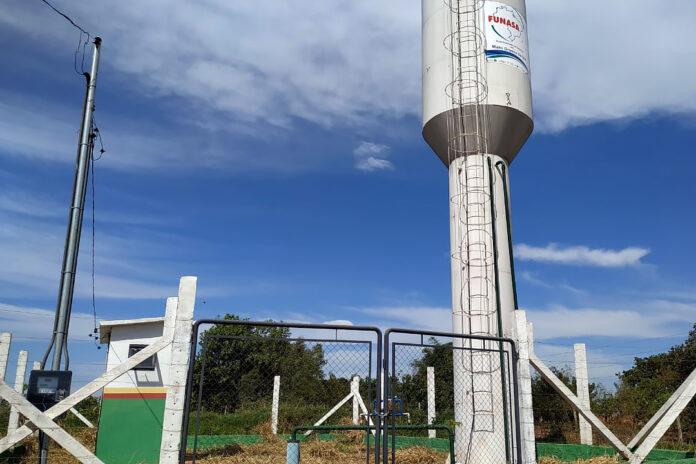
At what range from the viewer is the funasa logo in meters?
12.3

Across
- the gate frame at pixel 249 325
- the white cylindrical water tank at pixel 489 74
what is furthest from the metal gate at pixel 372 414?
the white cylindrical water tank at pixel 489 74

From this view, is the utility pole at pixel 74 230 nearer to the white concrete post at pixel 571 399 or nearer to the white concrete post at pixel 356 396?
the white concrete post at pixel 571 399

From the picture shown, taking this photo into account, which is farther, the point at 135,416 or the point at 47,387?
the point at 135,416

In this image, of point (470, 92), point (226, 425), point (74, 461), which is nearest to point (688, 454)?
point (470, 92)

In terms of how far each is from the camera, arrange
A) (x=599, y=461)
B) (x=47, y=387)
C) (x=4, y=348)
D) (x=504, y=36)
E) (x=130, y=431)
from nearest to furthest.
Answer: (x=47, y=387)
(x=599, y=461)
(x=130, y=431)
(x=4, y=348)
(x=504, y=36)

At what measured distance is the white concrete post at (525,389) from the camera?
7047mm

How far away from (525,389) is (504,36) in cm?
807

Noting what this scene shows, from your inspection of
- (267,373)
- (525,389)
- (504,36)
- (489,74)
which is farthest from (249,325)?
(267,373)

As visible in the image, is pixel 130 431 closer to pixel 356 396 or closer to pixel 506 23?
pixel 356 396

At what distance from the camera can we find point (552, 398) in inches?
619

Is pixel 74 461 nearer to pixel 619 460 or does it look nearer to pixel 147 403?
pixel 147 403

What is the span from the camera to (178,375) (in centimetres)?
583

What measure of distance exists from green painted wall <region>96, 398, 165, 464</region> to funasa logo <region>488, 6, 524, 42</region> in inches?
388

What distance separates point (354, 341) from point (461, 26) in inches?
Answer: 329
